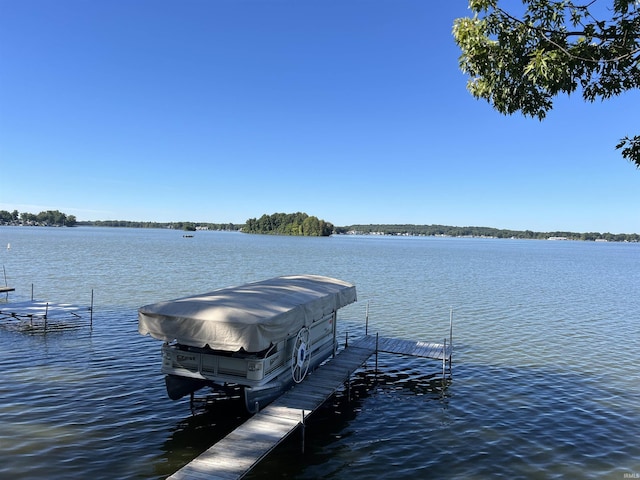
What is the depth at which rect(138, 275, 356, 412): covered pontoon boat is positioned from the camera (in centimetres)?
1122

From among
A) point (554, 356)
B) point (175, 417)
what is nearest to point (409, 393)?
point (175, 417)

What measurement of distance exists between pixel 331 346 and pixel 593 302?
3311cm

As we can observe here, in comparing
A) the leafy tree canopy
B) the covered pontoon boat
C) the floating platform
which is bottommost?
the floating platform

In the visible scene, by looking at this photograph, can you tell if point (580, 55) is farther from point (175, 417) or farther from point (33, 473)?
point (33, 473)

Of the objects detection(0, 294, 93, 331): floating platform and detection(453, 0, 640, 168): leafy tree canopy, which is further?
detection(0, 294, 93, 331): floating platform

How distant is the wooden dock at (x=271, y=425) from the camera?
9.06 metres

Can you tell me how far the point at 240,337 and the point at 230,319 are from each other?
58cm

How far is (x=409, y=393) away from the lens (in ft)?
53.9

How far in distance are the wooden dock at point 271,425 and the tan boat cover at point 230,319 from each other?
207 centimetres

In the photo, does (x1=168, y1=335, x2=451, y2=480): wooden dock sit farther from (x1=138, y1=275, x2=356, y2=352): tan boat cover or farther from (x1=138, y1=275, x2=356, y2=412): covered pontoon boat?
(x1=138, y1=275, x2=356, y2=352): tan boat cover

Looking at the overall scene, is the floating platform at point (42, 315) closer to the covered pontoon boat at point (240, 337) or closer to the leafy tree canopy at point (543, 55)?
the covered pontoon boat at point (240, 337)

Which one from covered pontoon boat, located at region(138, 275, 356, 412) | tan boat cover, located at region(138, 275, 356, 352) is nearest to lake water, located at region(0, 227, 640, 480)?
covered pontoon boat, located at region(138, 275, 356, 412)

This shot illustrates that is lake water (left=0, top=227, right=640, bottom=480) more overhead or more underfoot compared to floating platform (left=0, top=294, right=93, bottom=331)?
more underfoot

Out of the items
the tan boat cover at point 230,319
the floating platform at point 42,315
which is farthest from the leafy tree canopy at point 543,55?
the floating platform at point 42,315
